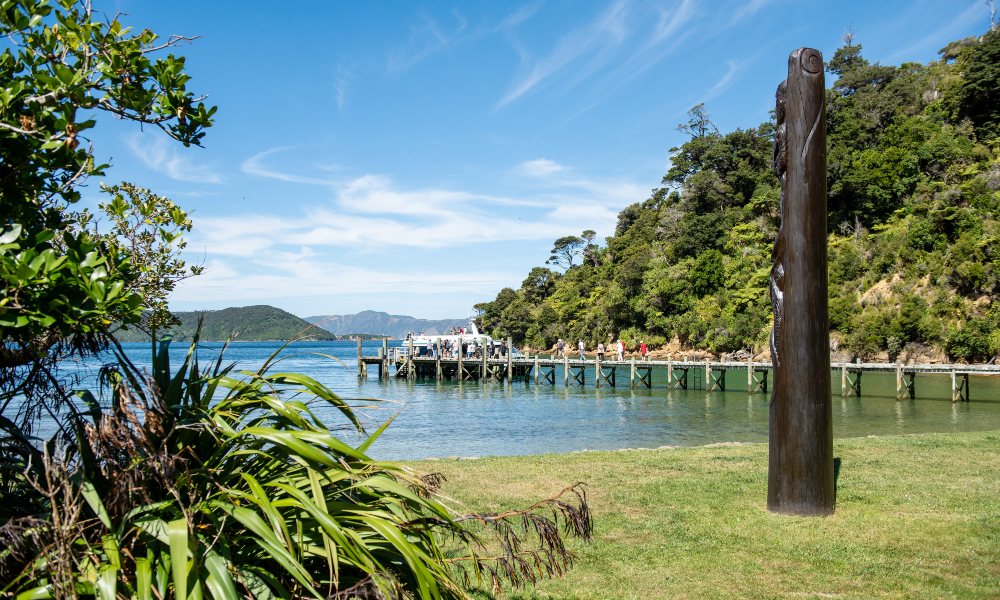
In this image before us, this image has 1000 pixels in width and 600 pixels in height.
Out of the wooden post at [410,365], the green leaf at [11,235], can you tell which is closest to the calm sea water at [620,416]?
the wooden post at [410,365]

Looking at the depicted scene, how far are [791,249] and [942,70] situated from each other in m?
63.8

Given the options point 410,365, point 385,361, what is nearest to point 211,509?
point 410,365

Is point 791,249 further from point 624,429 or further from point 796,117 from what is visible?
point 624,429

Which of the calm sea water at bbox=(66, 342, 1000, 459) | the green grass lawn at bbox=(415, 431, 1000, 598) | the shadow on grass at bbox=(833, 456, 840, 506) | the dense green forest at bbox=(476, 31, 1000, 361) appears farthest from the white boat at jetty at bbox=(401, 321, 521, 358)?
the shadow on grass at bbox=(833, 456, 840, 506)

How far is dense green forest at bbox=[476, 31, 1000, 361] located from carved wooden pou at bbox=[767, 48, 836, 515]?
114ft

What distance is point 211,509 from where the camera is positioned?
2.85m

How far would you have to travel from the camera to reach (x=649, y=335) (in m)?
62.8

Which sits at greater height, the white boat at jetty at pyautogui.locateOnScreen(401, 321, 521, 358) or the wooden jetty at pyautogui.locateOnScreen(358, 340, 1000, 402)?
the white boat at jetty at pyautogui.locateOnScreen(401, 321, 521, 358)

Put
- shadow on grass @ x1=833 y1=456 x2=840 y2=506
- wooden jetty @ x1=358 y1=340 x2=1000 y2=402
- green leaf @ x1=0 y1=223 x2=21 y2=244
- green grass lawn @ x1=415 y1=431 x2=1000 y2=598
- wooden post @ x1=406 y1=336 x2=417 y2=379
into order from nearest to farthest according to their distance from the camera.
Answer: green leaf @ x1=0 y1=223 x2=21 y2=244, green grass lawn @ x1=415 y1=431 x2=1000 y2=598, shadow on grass @ x1=833 y1=456 x2=840 y2=506, wooden jetty @ x1=358 y1=340 x2=1000 y2=402, wooden post @ x1=406 y1=336 x2=417 y2=379

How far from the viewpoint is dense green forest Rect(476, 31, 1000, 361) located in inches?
1558

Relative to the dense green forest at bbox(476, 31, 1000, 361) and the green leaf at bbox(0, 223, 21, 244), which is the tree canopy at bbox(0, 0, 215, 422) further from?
the dense green forest at bbox(476, 31, 1000, 361)

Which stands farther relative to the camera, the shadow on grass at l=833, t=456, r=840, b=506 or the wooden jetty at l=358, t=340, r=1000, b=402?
the wooden jetty at l=358, t=340, r=1000, b=402

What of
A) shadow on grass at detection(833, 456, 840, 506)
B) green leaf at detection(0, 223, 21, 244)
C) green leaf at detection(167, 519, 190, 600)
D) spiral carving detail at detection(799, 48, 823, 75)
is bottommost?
shadow on grass at detection(833, 456, 840, 506)

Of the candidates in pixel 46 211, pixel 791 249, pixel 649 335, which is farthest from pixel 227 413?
pixel 649 335
